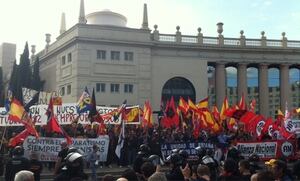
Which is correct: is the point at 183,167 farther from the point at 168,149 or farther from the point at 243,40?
the point at 243,40

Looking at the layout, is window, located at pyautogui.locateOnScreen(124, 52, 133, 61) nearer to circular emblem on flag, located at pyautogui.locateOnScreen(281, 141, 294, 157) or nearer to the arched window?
the arched window

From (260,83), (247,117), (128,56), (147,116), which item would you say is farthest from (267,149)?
(260,83)

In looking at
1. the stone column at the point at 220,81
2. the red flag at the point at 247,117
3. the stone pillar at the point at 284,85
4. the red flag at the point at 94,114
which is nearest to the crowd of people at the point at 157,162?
the red flag at the point at 94,114

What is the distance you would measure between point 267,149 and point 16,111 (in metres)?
11.2

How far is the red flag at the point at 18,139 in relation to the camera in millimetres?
17141

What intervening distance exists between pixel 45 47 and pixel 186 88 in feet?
56.6

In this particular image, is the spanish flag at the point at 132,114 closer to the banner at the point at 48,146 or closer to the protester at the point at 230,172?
the banner at the point at 48,146

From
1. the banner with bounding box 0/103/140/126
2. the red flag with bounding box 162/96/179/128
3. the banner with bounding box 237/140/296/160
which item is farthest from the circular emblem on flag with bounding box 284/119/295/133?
the banner with bounding box 0/103/140/126

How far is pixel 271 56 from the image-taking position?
2021 inches

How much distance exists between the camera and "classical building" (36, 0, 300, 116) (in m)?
44.4

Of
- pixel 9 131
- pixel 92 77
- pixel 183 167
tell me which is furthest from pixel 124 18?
pixel 183 167

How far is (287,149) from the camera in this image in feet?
76.0

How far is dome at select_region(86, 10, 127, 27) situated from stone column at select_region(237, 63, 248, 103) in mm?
12767

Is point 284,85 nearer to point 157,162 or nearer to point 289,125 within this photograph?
point 289,125
